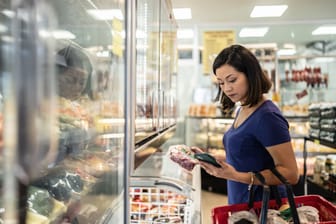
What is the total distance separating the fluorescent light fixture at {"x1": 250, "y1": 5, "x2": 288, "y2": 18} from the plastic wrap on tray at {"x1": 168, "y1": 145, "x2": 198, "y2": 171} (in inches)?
183

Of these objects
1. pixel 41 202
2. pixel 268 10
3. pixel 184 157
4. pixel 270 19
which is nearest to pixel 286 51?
pixel 270 19

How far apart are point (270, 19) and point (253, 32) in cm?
54

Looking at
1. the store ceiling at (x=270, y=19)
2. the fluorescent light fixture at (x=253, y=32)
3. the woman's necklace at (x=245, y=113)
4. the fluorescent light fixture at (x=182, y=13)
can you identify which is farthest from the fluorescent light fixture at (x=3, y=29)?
the fluorescent light fixture at (x=253, y=32)

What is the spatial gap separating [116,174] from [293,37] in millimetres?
6698

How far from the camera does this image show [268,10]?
5.84 meters

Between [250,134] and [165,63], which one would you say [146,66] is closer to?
[250,134]

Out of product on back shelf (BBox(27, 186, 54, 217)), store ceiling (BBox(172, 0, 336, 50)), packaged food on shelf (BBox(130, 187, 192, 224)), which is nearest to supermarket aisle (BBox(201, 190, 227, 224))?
packaged food on shelf (BBox(130, 187, 192, 224))

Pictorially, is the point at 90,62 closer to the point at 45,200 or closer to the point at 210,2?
the point at 45,200

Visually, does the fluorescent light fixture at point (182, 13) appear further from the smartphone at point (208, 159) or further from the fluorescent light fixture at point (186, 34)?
the smartphone at point (208, 159)

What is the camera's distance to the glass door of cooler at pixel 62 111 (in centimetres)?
41

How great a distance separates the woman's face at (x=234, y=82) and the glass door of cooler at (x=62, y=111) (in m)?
0.71

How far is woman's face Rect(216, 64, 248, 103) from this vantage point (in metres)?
1.67

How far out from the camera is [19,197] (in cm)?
41

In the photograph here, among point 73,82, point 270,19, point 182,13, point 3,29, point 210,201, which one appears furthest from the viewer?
point 270,19
